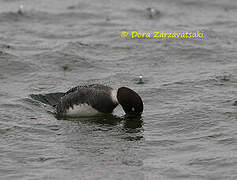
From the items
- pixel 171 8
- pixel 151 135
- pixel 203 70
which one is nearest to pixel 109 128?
pixel 151 135

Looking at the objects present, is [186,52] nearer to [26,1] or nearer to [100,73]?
[100,73]

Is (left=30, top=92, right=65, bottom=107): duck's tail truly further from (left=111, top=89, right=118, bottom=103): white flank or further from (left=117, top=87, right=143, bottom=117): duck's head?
(left=117, top=87, right=143, bottom=117): duck's head

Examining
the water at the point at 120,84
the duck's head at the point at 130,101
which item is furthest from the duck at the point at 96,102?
the water at the point at 120,84

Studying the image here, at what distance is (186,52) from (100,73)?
259 cm

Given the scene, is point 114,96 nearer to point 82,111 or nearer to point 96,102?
point 96,102

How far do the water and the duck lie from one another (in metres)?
0.20

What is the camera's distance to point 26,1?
20.4 metres

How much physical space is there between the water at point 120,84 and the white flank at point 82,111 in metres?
0.12

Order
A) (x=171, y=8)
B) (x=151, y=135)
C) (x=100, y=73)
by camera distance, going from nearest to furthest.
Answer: (x=151, y=135)
(x=100, y=73)
(x=171, y=8)

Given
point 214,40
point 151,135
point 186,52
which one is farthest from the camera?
point 214,40

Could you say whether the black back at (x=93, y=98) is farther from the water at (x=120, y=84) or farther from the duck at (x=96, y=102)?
the water at (x=120, y=84)

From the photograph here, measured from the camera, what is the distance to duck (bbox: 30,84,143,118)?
1109cm

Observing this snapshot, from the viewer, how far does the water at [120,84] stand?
8.98m

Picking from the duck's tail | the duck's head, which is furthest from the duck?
the duck's tail
